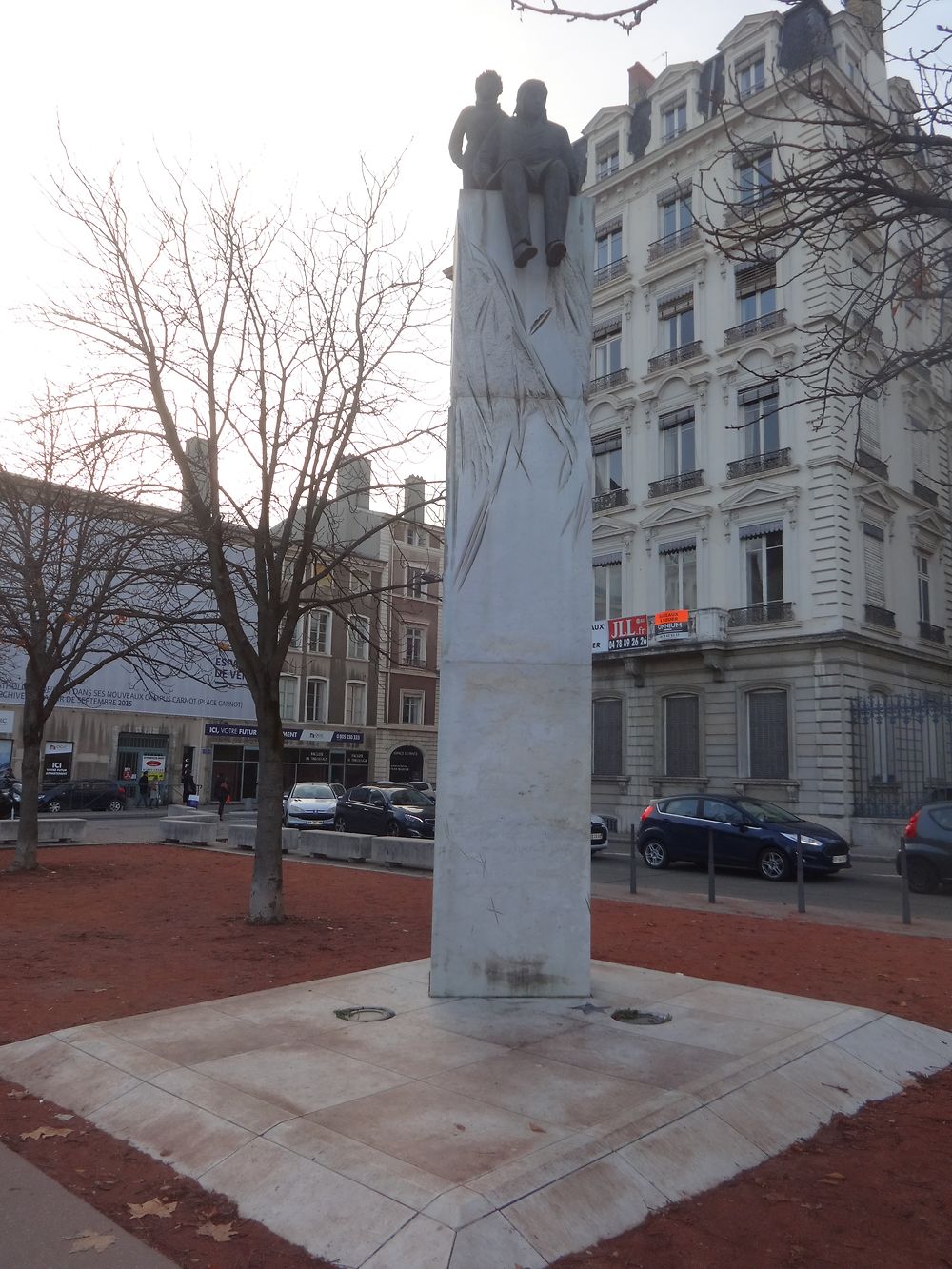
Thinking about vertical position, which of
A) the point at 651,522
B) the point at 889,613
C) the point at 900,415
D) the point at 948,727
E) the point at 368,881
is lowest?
the point at 368,881

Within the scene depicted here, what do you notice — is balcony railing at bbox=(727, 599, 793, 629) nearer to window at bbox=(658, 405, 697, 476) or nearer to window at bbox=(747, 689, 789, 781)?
window at bbox=(747, 689, 789, 781)

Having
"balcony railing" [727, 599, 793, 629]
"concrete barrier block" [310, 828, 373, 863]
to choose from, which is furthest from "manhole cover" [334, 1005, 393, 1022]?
"balcony railing" [727, 599, 793, 629]

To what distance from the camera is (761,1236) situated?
3.74 m

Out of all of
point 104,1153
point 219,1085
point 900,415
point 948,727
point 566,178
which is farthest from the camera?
point 900,415

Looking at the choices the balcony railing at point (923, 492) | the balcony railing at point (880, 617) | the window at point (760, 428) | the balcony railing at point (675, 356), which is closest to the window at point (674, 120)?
the balcony railing at point (675, 356)

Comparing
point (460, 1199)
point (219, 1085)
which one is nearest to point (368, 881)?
point (219, 1085)

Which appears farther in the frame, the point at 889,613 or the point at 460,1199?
the point at 889,613

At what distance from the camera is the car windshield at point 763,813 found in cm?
1856

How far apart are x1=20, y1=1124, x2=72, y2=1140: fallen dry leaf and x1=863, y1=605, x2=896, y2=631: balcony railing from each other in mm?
26728

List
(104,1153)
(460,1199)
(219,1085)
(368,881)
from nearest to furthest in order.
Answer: (460,1199)
(104,1153)
(219,1085)
(368,881)

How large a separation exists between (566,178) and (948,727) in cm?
2406

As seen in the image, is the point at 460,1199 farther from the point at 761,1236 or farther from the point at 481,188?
the point at 481,188

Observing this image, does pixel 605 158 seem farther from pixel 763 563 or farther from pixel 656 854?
pixel 656 854

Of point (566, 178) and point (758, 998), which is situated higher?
point (566, 178)
